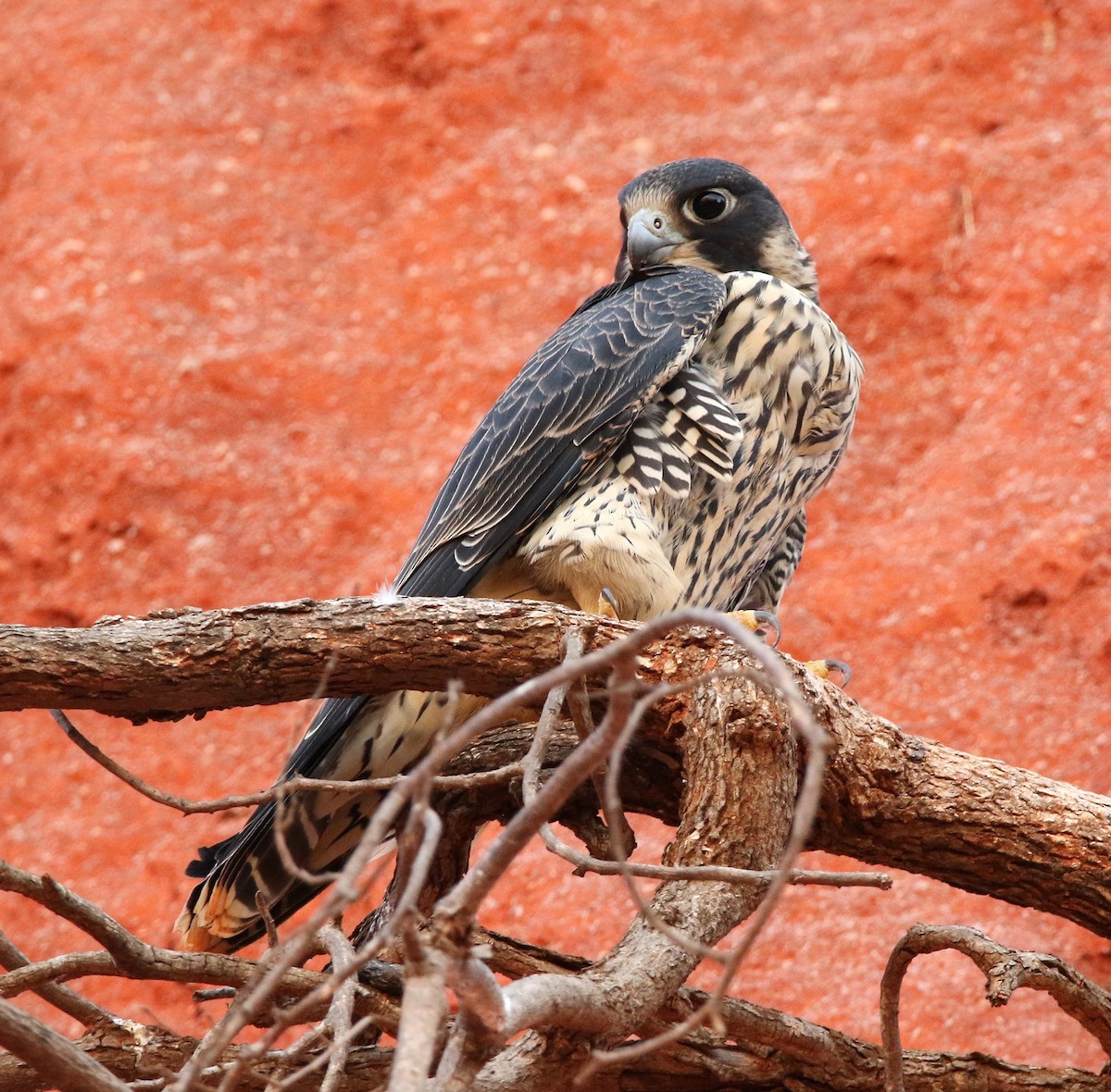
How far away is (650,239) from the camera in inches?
159

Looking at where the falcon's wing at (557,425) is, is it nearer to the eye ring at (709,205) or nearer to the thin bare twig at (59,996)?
the eye ring at (709,205)

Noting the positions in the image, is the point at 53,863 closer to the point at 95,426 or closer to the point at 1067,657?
the point at 95,426

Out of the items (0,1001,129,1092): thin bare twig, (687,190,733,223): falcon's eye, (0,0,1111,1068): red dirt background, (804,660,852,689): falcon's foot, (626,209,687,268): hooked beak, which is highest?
(0,0,1111,1068): red dirt background

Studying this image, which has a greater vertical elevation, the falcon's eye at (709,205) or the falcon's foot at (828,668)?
the falcon's eye at (709,205)

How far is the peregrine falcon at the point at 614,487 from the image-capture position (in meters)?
3.26

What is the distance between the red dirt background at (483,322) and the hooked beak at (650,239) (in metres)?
2.36

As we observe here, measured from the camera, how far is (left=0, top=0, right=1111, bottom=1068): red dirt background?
5852 millimetres

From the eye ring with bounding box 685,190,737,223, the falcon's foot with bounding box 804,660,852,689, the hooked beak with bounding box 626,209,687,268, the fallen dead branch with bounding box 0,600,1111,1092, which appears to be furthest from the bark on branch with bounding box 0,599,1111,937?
the eye ring with bounding box 685,190,737,223

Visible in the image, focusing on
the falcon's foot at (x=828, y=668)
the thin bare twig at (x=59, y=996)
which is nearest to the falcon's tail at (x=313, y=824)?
the thin bare twig at (x=59, y=996)

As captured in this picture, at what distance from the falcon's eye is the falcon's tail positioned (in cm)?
156

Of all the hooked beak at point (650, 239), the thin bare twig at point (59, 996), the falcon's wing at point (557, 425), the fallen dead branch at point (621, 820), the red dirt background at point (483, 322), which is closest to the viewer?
the fallen dead branch at point (621, 820)

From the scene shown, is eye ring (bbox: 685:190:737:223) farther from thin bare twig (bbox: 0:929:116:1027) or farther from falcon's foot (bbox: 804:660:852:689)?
thin bare twig (bbox: 0:929:116:1027)

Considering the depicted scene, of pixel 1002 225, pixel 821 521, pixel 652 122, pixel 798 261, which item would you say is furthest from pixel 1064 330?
pixel 798 261

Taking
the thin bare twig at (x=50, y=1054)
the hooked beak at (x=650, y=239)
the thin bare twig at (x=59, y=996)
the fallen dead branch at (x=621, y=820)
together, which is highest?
the hooked beak at (x=650, y=239)
